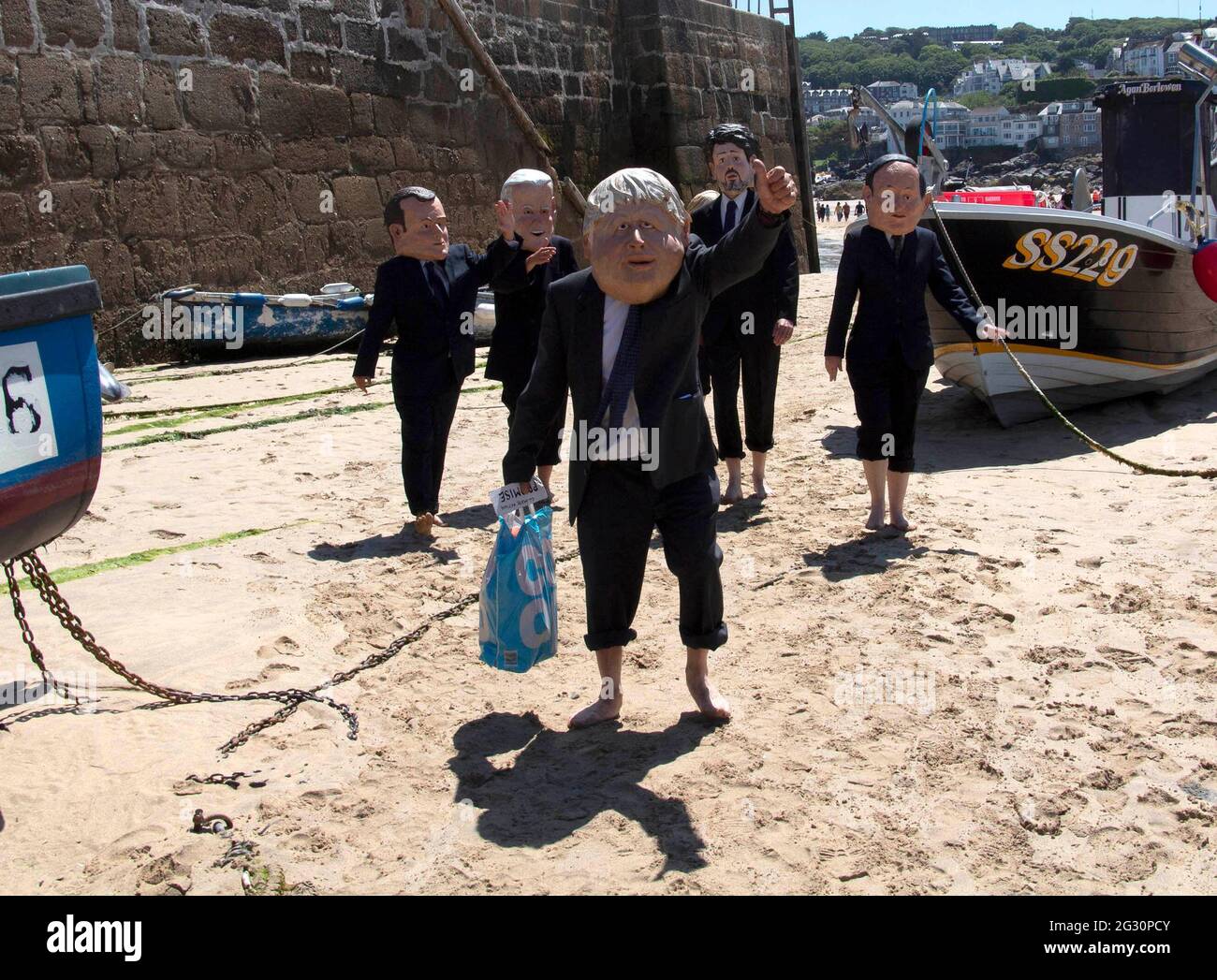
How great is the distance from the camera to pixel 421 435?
5703 mm

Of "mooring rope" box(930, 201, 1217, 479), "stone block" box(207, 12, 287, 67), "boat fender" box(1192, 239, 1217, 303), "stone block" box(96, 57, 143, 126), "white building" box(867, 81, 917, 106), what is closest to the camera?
"mooring rope" box(930, 201, 1217, 479)

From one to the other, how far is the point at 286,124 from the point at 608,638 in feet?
30.8

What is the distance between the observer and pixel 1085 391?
804 cm

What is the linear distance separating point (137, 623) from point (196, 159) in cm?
747

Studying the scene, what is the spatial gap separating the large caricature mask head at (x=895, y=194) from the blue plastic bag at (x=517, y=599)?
2547mm

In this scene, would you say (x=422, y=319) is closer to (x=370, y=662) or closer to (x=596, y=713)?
(x=370, y=662)

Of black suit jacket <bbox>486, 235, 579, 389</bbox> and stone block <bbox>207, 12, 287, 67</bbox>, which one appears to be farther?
stone block <bbox>207, 12, 287, 67</bbox>

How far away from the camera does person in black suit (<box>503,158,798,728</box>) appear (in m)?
3.45

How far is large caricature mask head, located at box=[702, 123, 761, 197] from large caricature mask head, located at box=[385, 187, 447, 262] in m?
1.36

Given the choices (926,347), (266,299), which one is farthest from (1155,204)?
(266,299)

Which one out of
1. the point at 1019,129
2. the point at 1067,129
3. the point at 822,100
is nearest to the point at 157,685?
the point at 1067,129

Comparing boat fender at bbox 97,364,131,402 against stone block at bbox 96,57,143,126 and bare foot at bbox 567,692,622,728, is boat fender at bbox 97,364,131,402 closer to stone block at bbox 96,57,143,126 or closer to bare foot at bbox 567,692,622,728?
stone block at bbox 96,57,143,126

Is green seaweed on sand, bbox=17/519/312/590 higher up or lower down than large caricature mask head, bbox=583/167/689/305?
lower down

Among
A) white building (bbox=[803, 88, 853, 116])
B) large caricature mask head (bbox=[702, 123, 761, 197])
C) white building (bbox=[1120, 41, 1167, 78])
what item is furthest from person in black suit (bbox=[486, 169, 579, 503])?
white building (bbox=[803, 88, 853, 116])
